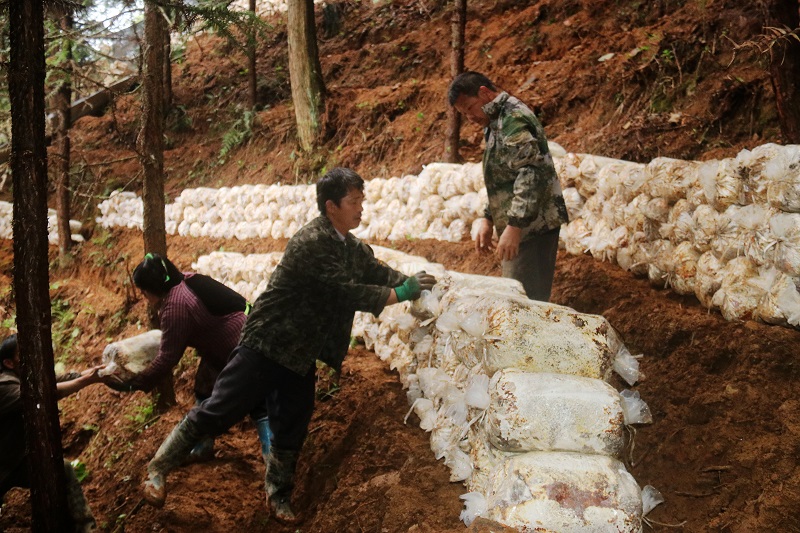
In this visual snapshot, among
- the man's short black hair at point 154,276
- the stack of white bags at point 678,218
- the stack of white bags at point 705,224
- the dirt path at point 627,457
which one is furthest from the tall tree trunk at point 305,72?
the man's short black hair at point 154,276

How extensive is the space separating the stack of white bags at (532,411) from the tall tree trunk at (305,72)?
7589 mm

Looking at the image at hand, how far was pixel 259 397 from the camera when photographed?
128 inches

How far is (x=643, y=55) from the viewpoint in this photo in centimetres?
690

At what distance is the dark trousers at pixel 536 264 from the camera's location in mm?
3443

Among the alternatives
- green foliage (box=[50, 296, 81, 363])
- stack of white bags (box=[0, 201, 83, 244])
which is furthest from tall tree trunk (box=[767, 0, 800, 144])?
stack of white bags (box=[0, 201, 83, 244])

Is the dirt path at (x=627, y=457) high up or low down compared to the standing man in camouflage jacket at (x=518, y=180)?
down

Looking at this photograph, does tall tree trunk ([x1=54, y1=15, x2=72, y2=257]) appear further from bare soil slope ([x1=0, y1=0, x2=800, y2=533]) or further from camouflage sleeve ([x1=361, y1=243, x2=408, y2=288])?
camouflage sleeve ([x1=361, y1=243, x2=408, y2=288])

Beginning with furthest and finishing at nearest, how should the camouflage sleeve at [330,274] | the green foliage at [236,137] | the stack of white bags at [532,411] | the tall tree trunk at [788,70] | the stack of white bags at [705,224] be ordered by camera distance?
the green foliage at [236,137] < the tall tree trunk at [788,70] < the camouflage sleeve at [330,274] < the stack of white bags at [705,224] < the stack of white bags at [532,411]

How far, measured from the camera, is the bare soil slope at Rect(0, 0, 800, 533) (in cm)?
267

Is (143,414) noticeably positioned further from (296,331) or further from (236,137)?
(236,137)

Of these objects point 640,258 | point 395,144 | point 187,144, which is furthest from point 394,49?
point 640,258

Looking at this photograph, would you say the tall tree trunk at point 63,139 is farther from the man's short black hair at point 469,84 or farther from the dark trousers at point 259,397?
the man's short black hair at point 469,84

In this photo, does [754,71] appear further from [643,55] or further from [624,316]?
[624,316]

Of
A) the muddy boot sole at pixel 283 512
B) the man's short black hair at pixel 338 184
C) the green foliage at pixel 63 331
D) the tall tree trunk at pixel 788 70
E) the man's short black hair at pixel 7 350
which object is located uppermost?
the tall tree trunk at pixel 788 70
